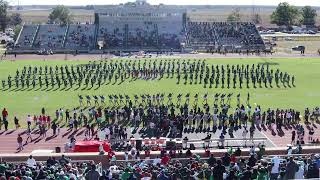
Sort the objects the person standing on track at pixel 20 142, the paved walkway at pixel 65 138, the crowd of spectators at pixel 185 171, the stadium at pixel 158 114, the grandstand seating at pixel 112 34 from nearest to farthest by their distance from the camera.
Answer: the crowd of spectators at pixel 185 171
the stadium at pixel 158 114
the person standing on track at pixel 20 142
the paved walkway at pixel 65 138
the grandstand seating at pixel 112 34

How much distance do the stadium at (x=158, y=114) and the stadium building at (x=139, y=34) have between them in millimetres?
558

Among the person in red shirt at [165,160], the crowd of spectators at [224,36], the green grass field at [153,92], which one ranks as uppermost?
the crowd of spectators at [224,36]

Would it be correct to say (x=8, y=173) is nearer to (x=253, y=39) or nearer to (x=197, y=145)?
(x=197, y=145)

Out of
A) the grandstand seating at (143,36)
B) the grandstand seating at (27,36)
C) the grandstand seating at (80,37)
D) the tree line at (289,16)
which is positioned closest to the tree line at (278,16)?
the tree line at (289,16)

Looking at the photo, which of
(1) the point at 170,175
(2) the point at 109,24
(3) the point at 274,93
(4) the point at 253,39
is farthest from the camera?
(2) the point at 109,24

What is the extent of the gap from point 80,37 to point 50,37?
4.47 metres

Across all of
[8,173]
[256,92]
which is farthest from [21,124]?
[256,92]

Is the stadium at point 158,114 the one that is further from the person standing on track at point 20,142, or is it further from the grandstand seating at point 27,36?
the grandstand seating at point 27,36

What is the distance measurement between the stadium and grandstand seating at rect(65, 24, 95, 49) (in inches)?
18.9

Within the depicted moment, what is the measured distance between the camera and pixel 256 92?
38.0m

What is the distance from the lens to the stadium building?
72.8 meters

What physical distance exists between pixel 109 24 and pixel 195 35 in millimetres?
13840

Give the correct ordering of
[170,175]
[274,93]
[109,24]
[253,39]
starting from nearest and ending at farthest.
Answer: [170,175] < [274,93] < [253,39] < [109,24]

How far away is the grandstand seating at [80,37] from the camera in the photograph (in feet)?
242
